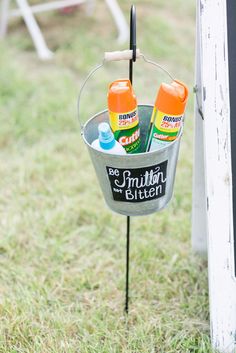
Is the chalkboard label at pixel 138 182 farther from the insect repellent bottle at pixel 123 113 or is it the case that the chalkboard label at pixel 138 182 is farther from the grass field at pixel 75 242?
the grass field at pixel 75 242

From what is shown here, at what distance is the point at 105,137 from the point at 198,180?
0.63 metres

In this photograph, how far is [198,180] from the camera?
2.12m

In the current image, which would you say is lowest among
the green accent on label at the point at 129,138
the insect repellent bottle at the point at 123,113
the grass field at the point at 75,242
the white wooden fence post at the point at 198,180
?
the grass field at the point at 75,242

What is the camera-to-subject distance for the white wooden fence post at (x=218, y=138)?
162 centimetres

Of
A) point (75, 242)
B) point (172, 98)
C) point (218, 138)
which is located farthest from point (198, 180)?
point (75, 242)

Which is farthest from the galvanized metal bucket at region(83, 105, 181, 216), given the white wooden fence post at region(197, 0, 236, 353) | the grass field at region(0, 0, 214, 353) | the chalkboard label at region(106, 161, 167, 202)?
the grass field at region(0, 0, 214, 353)

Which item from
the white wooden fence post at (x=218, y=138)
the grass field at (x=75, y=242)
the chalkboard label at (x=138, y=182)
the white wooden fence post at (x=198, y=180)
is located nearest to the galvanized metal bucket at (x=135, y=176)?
the chalkboard label at (x=138, y=182)

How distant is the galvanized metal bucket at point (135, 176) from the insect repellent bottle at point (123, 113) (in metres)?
0.09

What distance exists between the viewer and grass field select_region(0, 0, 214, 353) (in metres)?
2.03

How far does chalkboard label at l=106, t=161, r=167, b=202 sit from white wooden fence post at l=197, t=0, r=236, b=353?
0.14 meters

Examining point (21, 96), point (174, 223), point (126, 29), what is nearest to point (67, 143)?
point (21, 96)

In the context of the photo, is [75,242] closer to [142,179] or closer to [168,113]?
[142,179]

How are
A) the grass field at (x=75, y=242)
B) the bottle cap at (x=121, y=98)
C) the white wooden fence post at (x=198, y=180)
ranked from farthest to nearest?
1. the grass field at (x=75, y=242)
2. the white wooden fence post at (x=198, y=180)
3. the bottle cap at (x=121, y=98)

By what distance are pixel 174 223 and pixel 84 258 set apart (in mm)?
460
